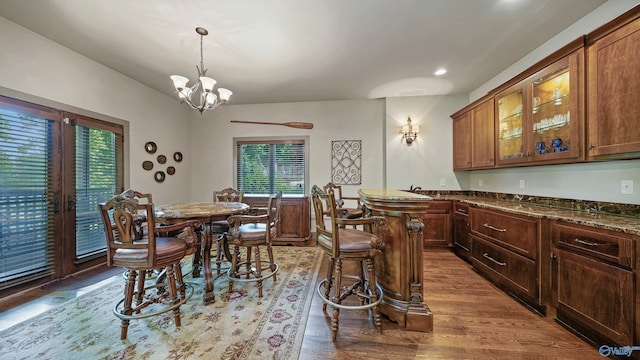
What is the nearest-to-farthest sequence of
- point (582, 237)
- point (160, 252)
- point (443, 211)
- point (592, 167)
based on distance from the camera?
point (582, 237), point (160, 252), point (592, 167), point (443, 211)

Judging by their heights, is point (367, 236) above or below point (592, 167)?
below

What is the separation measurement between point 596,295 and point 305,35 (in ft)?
10.7

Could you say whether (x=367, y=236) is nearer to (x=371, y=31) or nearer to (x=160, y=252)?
(x=160, y=252)

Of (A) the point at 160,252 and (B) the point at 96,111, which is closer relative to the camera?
(A) the point at 160,252

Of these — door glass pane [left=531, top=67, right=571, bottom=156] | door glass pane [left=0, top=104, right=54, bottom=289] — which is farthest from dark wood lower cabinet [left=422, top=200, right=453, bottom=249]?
door glass pane [left=0, top=104, right=54, bottom=289]

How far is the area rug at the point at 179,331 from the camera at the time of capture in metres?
1.58

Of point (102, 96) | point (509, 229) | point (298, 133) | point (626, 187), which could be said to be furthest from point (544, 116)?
point (102, 96)

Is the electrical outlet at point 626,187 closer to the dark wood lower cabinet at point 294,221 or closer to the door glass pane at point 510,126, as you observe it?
the door glass pane at point 510,126

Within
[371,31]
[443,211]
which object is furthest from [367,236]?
[443,211]

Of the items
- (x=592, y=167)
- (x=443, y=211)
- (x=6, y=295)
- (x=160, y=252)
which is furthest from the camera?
(x=443, y=211)

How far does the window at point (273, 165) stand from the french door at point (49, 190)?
2.20m

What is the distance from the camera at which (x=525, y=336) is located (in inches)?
68.9

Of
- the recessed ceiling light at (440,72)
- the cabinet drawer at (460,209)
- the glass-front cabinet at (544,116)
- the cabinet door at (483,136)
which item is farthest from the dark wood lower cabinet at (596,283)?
the recessed ceiling light at (440,72)

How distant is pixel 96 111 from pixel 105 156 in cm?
62
